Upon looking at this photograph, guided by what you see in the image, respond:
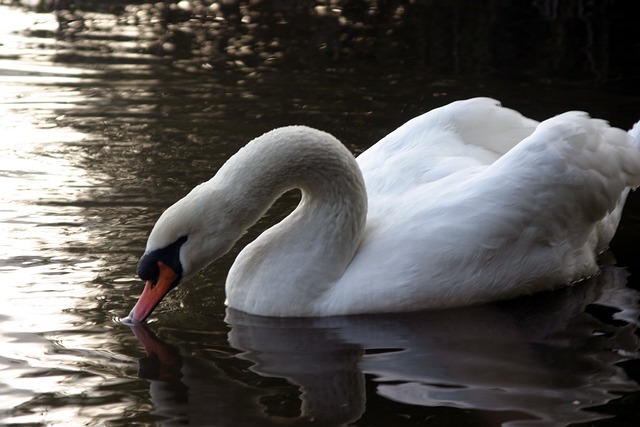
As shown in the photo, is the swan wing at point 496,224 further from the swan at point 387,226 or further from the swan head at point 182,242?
the swan head at point 182,242

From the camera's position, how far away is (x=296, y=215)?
293 inches

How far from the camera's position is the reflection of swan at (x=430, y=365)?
231 inches

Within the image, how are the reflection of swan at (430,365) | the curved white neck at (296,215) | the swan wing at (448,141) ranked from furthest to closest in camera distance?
1. the swan wing at (448,141)
2. the curved white neck at (296,215)
3. the reflection of swan at (430,365)

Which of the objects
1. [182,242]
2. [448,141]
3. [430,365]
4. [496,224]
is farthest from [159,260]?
[448,141]

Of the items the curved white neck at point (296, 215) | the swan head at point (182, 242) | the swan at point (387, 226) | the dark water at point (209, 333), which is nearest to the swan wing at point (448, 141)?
the swan at point (387, 226)

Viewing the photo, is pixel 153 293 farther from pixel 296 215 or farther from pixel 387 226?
pixel 387 226

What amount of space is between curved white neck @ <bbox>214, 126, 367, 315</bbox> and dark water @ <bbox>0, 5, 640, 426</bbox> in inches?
8.4

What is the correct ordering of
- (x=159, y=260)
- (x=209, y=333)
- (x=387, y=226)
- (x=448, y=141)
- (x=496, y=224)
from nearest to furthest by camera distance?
1. (x=159, y=260)
2. (x=209, y=333)
3. (x=496, y=224)
4. (x=387, y=226)
5. (x=448, y=141)

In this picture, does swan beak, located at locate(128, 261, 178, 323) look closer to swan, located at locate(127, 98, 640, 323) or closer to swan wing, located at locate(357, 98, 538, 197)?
swan, located at locate(127, 98, 640, 323)

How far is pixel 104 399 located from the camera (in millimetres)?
5922

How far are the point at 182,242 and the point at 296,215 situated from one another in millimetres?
892

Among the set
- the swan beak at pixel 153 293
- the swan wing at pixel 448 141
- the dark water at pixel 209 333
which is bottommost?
the dark water at pixel 209 333

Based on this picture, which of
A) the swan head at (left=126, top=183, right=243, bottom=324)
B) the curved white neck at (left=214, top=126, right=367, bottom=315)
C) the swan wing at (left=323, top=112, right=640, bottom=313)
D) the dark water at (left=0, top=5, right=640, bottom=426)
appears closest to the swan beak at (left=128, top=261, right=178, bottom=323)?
the swan head at (left=126, top=183, right=243, bottom=324)

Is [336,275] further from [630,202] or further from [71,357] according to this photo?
[630,202]
